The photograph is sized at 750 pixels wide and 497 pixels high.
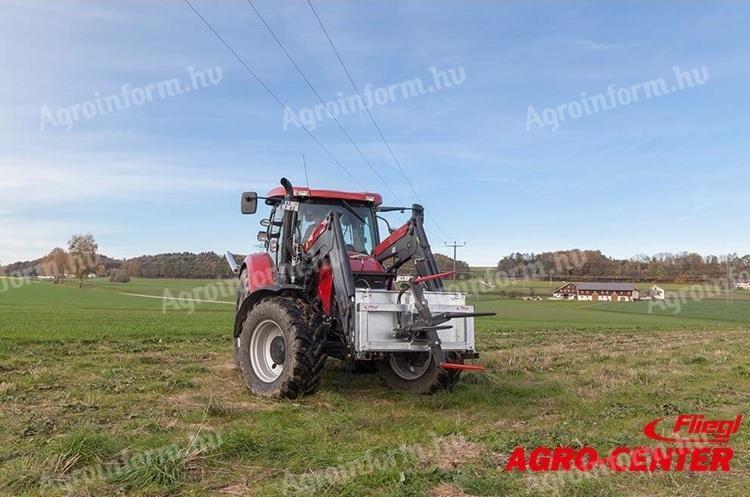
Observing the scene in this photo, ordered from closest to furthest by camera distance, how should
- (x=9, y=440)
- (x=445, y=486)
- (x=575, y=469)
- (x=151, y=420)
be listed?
(x=445, y=486) < (x=575, y=469) < (x=9, y=440) < (x=151, y=420)

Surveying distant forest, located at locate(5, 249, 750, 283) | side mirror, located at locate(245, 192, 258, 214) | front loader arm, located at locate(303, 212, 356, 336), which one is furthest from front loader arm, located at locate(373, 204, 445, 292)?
distant forest, located at locate(5, 249, 750, 283)

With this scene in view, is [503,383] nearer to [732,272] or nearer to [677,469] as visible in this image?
[677,469]

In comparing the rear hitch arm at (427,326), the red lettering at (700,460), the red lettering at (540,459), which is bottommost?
the red lettering at (700,460)

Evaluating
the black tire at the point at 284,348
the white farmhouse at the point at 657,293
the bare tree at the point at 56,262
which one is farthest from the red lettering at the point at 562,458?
the bare tree at the point at 56,262

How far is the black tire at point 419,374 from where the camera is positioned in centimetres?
820

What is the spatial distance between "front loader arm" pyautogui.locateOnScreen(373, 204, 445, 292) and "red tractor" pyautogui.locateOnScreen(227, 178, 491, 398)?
0.01 meters

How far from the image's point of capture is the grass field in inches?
180

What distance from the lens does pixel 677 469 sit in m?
5.07


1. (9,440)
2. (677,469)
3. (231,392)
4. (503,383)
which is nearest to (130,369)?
(231,392)

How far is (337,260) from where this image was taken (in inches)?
309

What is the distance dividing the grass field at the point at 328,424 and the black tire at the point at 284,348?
0.24 metres

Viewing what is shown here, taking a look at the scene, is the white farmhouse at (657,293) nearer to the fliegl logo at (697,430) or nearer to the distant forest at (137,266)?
the distant forest at (137,266)

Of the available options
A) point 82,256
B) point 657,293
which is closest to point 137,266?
point 82,256

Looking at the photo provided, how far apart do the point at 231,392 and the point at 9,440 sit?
10.5ft
